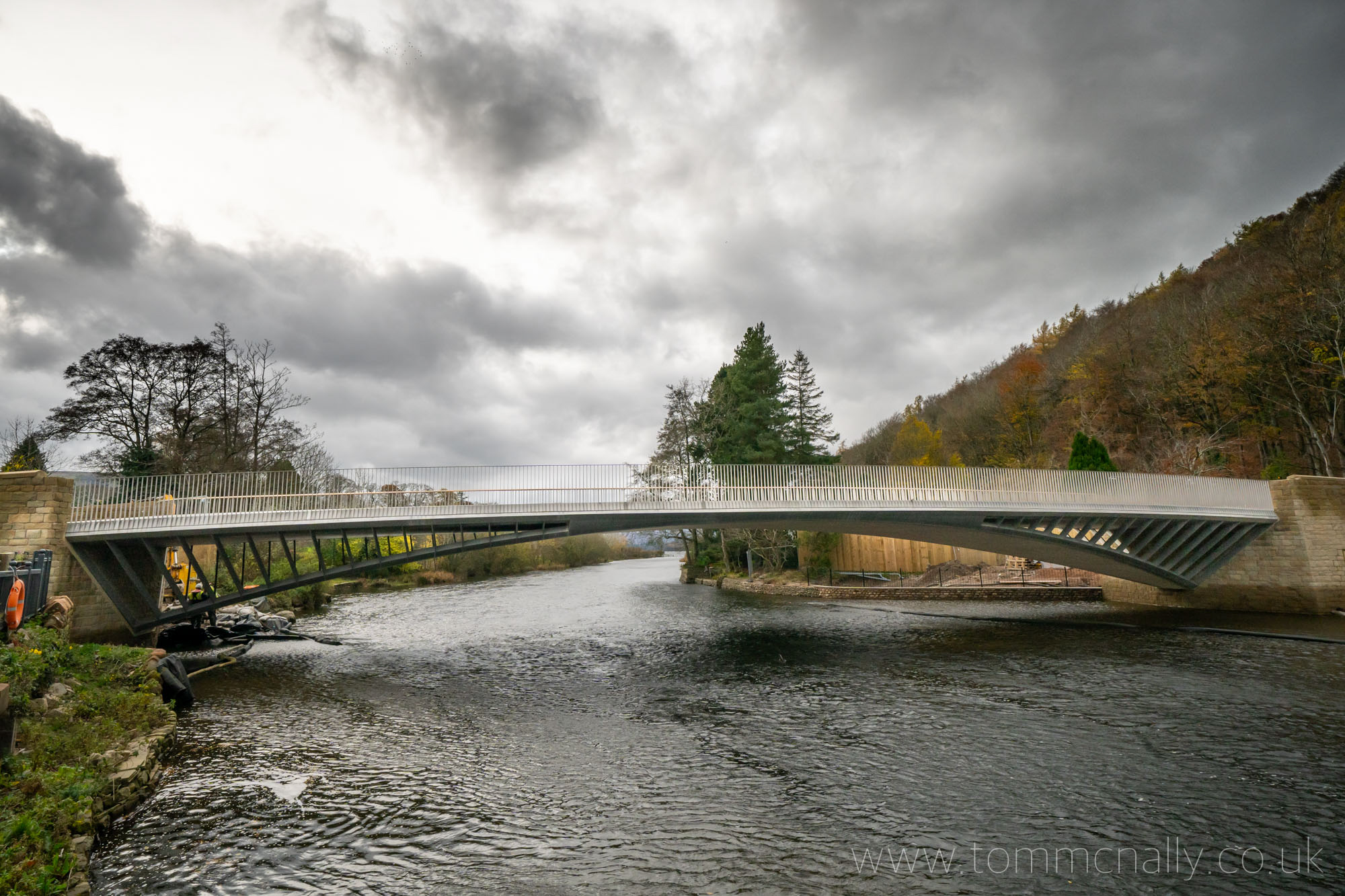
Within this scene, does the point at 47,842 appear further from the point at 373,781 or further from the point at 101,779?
the point at 373,781

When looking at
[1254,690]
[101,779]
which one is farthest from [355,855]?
[1254,690]

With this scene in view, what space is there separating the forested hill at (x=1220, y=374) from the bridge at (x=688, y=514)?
8703 millimetres

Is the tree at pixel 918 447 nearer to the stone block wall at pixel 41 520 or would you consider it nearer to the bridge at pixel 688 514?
the bridge at pixel 688 514

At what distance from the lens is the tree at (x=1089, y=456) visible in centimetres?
2894

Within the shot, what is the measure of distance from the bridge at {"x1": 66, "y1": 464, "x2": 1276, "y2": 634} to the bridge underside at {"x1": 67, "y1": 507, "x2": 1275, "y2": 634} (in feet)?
0.26

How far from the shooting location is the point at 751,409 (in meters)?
43.1

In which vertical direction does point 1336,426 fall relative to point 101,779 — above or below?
above

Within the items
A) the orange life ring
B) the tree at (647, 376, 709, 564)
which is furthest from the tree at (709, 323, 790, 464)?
the orange life ring

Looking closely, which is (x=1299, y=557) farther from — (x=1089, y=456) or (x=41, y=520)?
(x=41, y=520)

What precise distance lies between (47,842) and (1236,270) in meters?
52.7

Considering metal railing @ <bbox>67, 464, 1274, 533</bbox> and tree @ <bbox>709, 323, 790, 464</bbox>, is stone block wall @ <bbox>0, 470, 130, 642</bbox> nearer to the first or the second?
metal railing @ <bbox>67, 464, 1274, 533</bbox>

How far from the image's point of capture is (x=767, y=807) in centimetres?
822

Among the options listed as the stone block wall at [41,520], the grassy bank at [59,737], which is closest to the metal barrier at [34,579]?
the grassy bank at [59,737]

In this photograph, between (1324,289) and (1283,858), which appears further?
(1324,289)
